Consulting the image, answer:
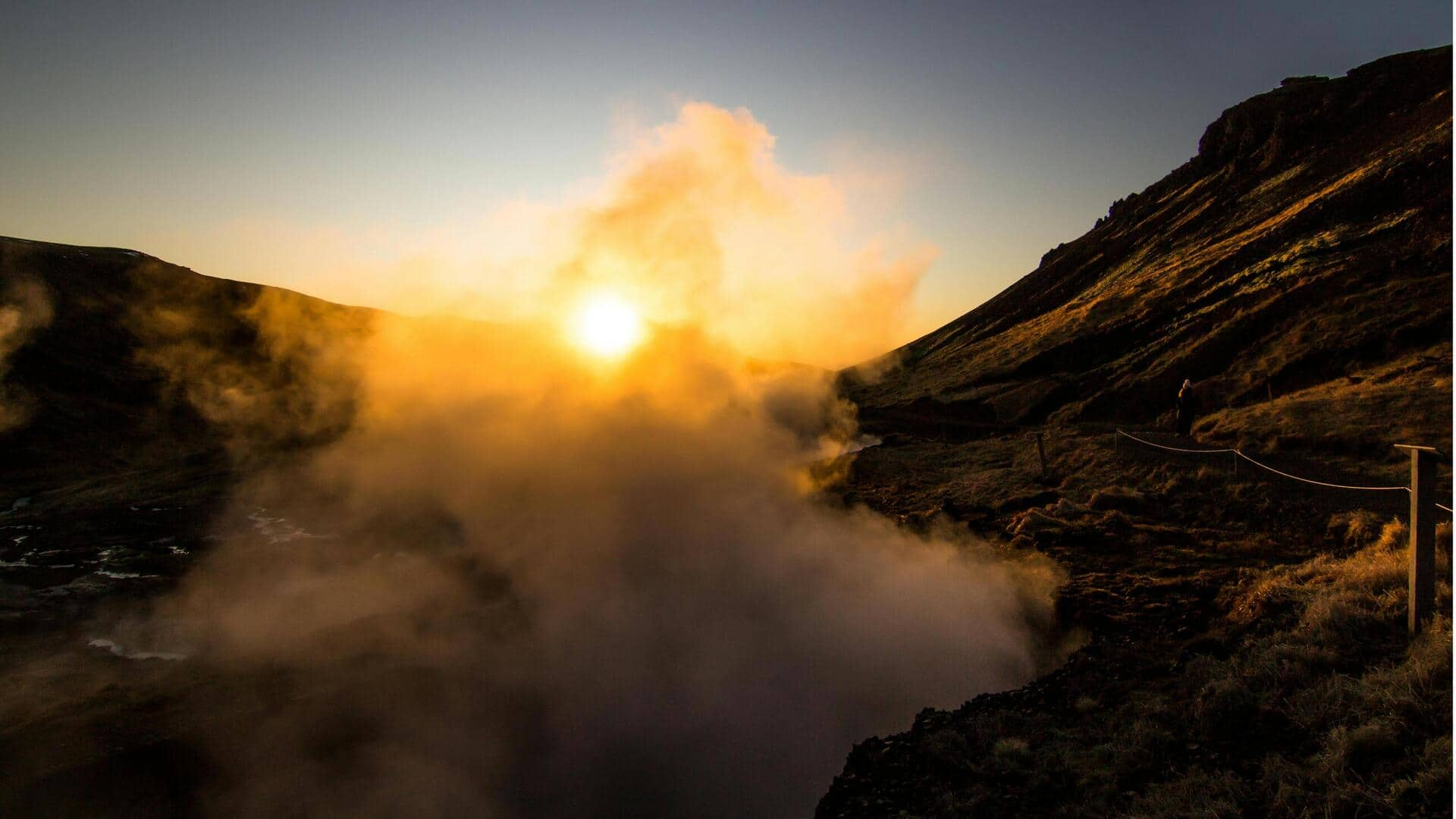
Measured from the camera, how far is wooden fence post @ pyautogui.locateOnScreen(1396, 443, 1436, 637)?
568cm

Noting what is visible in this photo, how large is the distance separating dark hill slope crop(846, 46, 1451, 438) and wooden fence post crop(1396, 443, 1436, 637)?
11.7 metres

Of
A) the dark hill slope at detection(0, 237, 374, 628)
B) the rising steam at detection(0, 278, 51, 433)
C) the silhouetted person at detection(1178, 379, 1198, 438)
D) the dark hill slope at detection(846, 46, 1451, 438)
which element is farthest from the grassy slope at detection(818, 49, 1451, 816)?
the rising steam at detection(0, 278, 51, 433)

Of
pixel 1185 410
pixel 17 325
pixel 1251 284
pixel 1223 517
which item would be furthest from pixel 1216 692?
pixel 17 325

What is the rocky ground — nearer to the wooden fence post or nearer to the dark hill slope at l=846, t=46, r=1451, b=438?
the wooden fence post

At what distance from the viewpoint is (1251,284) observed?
2869cm

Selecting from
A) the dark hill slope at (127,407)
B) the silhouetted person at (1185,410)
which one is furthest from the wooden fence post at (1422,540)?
the dark hill slope at (127,407)

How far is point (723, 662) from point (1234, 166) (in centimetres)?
6655

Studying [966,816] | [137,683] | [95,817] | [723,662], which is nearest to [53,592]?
[137,683]

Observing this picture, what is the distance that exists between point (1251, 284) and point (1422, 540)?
29018mm

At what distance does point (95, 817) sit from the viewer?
6016 mm

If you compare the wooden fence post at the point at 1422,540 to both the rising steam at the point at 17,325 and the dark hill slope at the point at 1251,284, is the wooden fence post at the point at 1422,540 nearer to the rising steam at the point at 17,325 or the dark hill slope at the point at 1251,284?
the dark hill slope at the point at 1251,284

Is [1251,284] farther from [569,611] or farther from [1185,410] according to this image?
[569,611]

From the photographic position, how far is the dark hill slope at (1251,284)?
21250mm

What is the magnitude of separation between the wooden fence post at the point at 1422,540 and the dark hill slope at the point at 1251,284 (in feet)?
38.4
